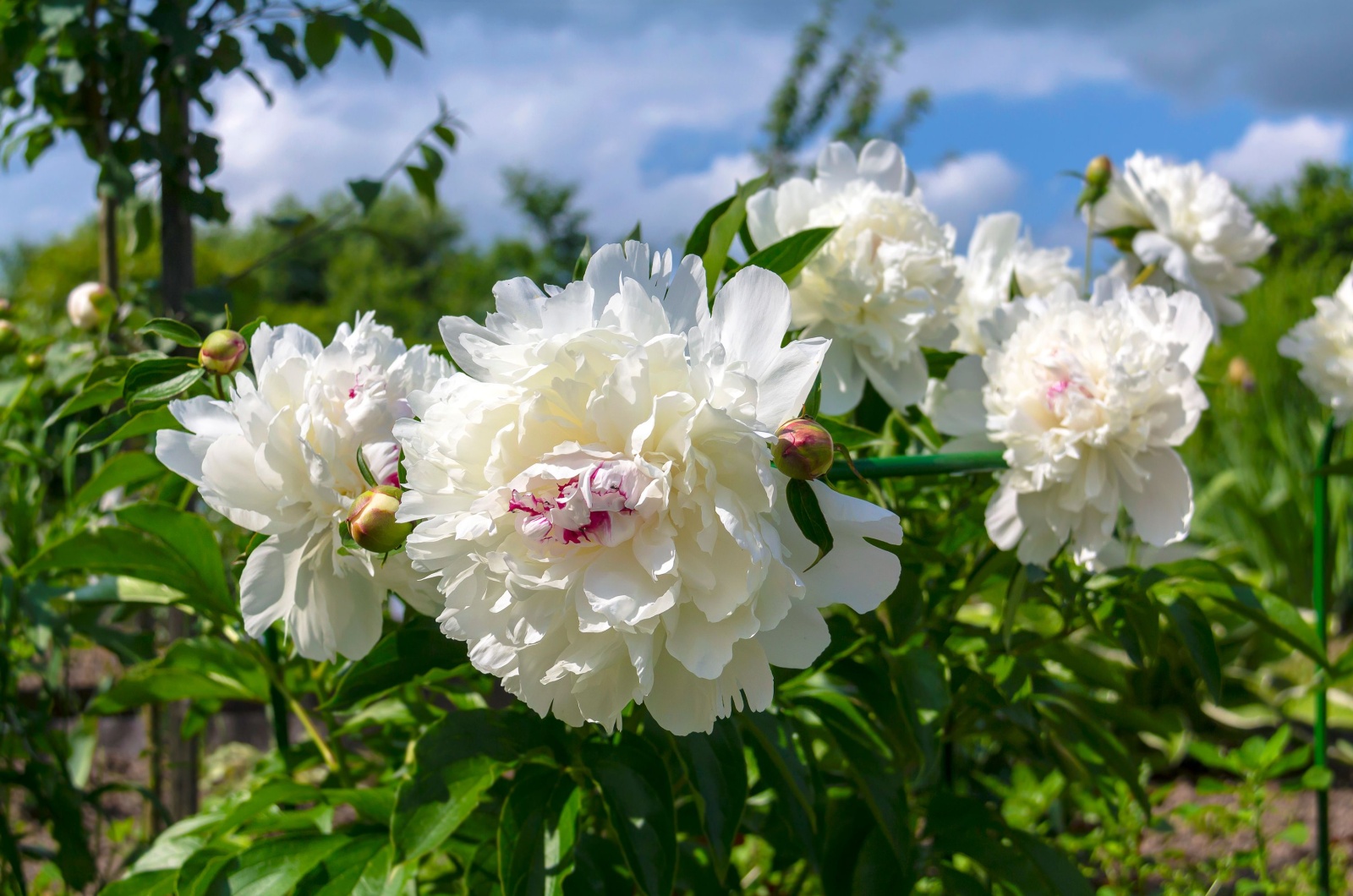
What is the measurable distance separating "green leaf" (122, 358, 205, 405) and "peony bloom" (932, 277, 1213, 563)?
590 mm

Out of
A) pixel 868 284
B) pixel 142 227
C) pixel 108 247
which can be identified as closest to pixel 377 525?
pixel 868 284

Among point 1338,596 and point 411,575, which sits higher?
point 411,575

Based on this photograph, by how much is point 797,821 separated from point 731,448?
417 mm

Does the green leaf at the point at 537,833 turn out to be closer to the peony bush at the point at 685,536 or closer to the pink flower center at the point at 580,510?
the peony bush at the point at 685,536

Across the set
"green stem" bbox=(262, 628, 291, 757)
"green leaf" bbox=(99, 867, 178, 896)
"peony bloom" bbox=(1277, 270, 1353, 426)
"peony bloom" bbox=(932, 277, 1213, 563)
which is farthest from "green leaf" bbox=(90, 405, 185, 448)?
"peony bloom" bbox=(1277, 270, 1353, 426)

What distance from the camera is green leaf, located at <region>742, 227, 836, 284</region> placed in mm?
735

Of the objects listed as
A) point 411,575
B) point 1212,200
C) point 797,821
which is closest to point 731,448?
point 411,575

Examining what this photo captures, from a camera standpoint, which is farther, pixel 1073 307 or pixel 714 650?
pixel 1073 307

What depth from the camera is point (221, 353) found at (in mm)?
648

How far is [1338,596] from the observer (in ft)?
12.0

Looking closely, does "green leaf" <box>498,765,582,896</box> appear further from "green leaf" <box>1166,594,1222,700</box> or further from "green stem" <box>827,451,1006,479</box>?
"green leaf" <box>1166,594,1222,700</box>

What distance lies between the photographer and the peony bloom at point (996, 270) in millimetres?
1003

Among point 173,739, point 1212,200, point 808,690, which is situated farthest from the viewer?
point 173,739

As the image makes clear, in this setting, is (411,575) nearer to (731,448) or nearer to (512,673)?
(512,673)
